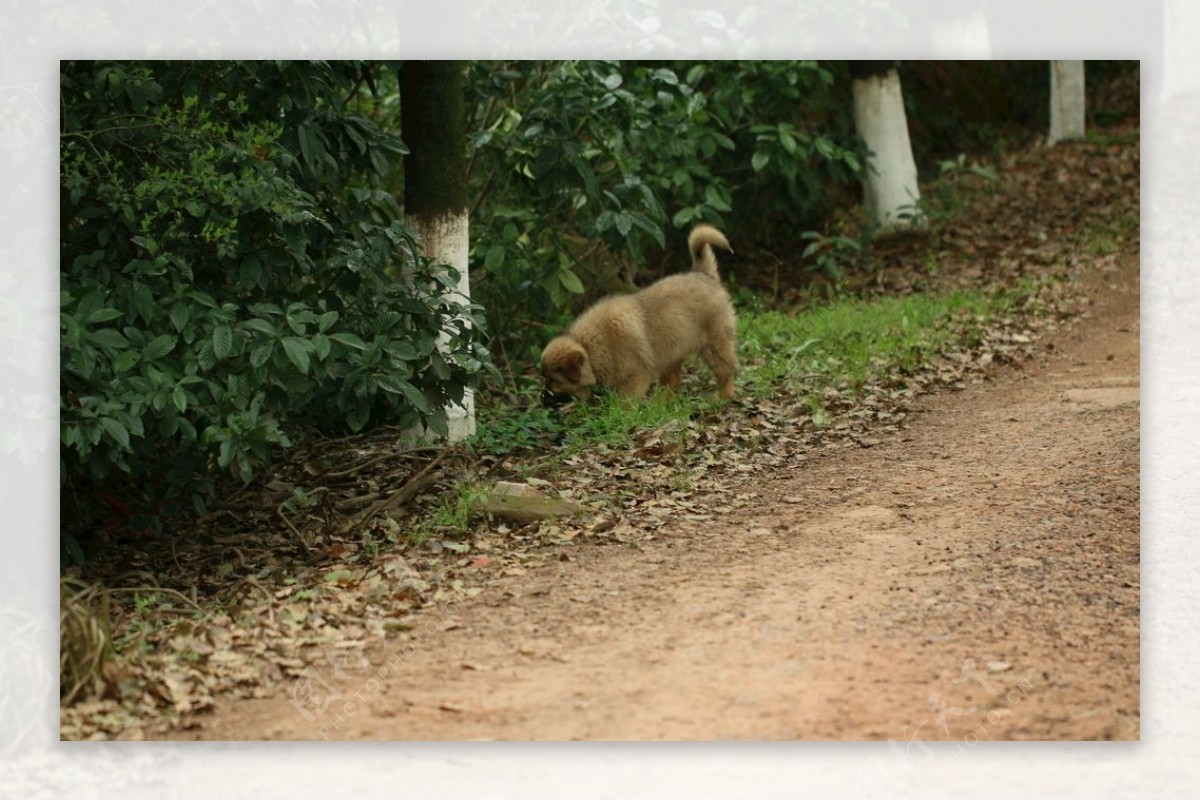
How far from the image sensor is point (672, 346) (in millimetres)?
9227

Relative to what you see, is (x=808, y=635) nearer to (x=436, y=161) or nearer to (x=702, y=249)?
(x=436, y=161)

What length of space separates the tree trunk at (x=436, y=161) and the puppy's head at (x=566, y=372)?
112 cm

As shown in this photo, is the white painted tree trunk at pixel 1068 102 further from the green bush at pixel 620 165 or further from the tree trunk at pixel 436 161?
the tree trunk at pixel 436 161

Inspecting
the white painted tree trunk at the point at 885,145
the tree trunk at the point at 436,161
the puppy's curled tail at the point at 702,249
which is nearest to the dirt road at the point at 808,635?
the tree trunk at the point at 436,161

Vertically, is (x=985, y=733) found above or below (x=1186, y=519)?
below

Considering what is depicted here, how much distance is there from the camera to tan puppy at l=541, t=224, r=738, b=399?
8852 mm

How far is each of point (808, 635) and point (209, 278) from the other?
3393 mm

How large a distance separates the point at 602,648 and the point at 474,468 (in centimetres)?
245

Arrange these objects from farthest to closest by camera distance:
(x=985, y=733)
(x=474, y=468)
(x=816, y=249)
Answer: (x=816, y=249) < (x=474, y=468) < (x=985, y=733)

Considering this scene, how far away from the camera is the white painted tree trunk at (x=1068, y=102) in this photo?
16250 millimetres

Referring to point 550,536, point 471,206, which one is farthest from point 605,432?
point 471,206

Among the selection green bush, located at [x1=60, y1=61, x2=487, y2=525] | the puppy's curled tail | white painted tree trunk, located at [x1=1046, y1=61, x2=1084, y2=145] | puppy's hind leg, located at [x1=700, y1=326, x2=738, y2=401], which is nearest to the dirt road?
green bush, located at [x1=60, y1=61, x2=487, y2=525]

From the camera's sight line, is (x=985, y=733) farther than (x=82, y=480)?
No
